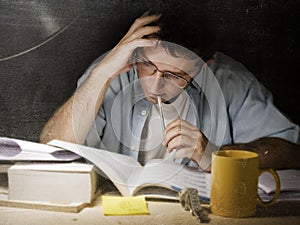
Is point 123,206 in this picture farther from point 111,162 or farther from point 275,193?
point 275,193

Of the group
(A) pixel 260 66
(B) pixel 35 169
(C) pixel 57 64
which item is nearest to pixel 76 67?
(C) pixel 57 64

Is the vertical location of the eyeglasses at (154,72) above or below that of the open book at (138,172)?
above

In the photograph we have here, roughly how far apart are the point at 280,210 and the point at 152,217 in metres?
0.23

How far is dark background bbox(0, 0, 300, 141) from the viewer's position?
90 cm

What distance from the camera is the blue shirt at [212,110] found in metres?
0.92

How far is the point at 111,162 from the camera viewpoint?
3.09 ft

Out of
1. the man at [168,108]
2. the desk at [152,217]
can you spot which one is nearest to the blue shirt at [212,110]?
the man at [168,108]

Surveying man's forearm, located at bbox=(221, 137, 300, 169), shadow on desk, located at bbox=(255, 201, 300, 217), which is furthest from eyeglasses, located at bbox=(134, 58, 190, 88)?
shadow on desk, located at bbox=(255, 201, 300, 217)

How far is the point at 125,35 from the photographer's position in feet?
2.99

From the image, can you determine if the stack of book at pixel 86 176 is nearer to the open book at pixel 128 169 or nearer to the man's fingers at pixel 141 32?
the open book at pixel 128 169

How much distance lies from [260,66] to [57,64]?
1.16 ft

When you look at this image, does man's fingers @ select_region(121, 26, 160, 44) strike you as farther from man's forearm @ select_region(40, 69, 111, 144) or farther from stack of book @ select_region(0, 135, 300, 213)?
stack of book @ select_region(0, 135, 300, 213)

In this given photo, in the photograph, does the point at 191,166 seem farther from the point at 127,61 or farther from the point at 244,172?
the point at 127,61

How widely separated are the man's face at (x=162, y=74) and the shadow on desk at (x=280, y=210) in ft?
0.84
